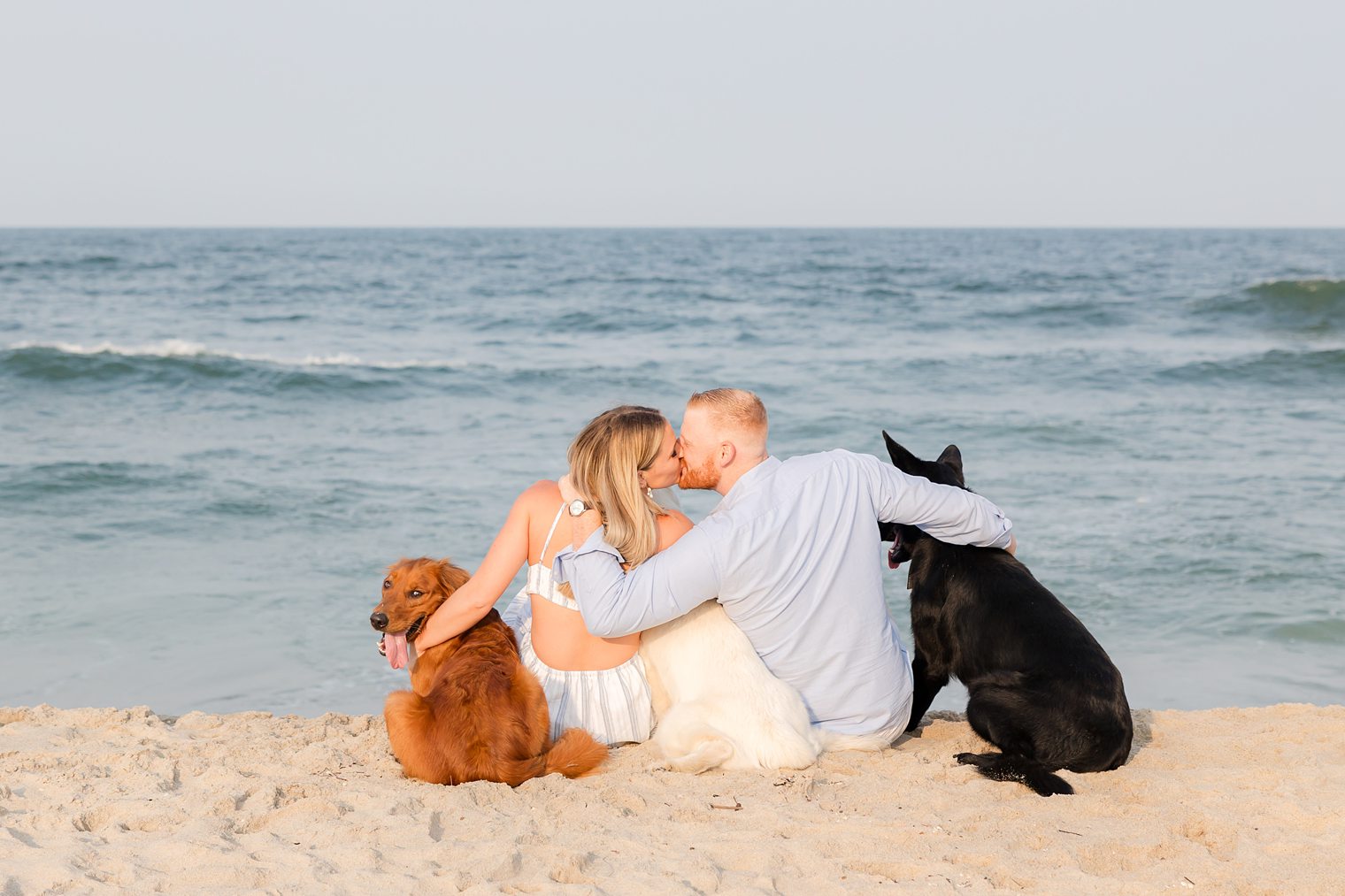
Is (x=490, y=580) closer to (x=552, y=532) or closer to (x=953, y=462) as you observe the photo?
(x=552, y=532)

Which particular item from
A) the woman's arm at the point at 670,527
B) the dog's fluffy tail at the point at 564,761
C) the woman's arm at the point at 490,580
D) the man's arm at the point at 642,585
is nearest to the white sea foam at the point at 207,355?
the woman's arm at the point at 490,580

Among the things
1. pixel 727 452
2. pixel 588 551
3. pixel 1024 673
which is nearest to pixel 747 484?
pixel 727 452

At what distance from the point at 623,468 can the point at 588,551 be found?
0.30 meters

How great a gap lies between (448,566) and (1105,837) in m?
2.35

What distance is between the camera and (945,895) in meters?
2.74

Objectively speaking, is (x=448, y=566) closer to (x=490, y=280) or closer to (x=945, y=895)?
(x=945, y=895)

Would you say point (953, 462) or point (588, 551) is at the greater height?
point (953, 462)

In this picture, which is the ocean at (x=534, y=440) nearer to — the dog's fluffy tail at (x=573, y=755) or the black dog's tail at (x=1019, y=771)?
the black dog's tail at (x=1019, y=771)

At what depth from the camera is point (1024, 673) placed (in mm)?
3615

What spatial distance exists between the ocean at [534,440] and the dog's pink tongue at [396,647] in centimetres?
157

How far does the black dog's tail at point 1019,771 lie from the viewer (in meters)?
3.49

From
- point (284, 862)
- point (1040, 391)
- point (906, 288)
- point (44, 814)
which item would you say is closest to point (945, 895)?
point (284, 862)

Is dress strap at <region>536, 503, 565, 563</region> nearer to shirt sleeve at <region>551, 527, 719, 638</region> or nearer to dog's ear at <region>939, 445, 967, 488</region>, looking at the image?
shirt sleeve at <region>551, 527, 719, 638</region>

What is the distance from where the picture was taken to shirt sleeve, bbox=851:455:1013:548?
359 cm
